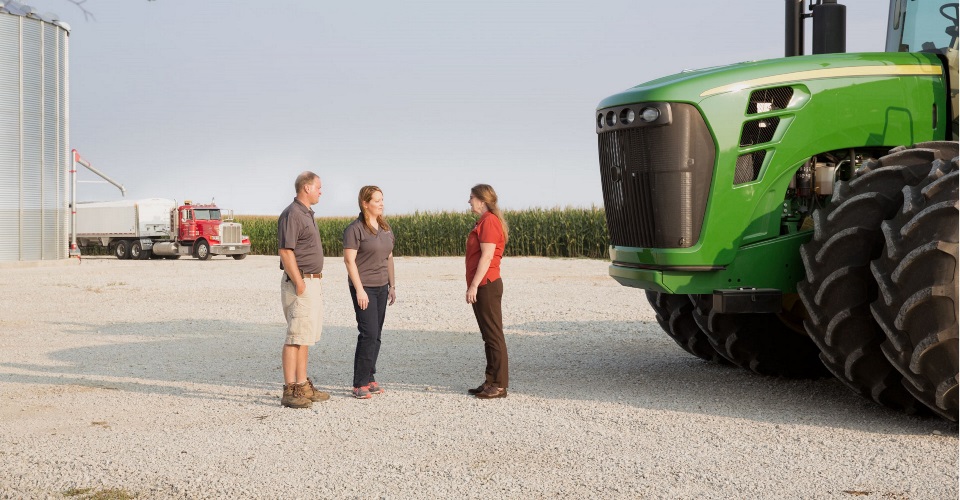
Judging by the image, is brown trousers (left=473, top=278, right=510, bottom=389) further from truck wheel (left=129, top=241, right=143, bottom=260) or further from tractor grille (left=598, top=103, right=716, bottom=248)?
truck wheel (left=129, top=241, right=143, bottom=260)

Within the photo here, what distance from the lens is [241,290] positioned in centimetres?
1972

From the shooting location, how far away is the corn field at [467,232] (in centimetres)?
3647

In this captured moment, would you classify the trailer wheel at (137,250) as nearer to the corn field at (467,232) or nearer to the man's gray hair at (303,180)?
the corn field at (467,232)

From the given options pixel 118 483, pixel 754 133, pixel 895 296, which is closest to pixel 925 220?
pixel 895 296

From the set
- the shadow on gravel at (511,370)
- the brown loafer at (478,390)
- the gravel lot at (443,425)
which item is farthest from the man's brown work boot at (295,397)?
the brown loafer at (478,390)

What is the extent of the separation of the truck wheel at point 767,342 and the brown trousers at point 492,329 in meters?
1.79

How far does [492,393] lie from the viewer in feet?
24.9

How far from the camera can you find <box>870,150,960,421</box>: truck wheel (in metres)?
5.80

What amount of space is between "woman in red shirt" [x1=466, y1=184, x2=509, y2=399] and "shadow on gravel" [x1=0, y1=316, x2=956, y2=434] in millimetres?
297

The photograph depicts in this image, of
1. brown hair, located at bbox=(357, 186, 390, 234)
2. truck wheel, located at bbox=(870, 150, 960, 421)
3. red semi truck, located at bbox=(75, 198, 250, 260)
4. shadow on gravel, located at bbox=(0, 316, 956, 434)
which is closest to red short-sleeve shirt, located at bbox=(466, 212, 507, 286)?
brown hair, located at bbox=(357, 186, 390, 234)

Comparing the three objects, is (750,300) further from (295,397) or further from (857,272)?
(295,397)

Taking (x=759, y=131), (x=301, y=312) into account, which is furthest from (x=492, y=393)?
(x=759, y=131)

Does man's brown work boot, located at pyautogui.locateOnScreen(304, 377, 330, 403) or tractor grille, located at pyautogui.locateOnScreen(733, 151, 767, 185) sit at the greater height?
tractor grille, located at pyautogui.locateOnScreen(733, 151, 767, 185)

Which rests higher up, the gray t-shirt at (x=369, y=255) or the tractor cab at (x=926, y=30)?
the tractor cab at (x=926, y=30)
